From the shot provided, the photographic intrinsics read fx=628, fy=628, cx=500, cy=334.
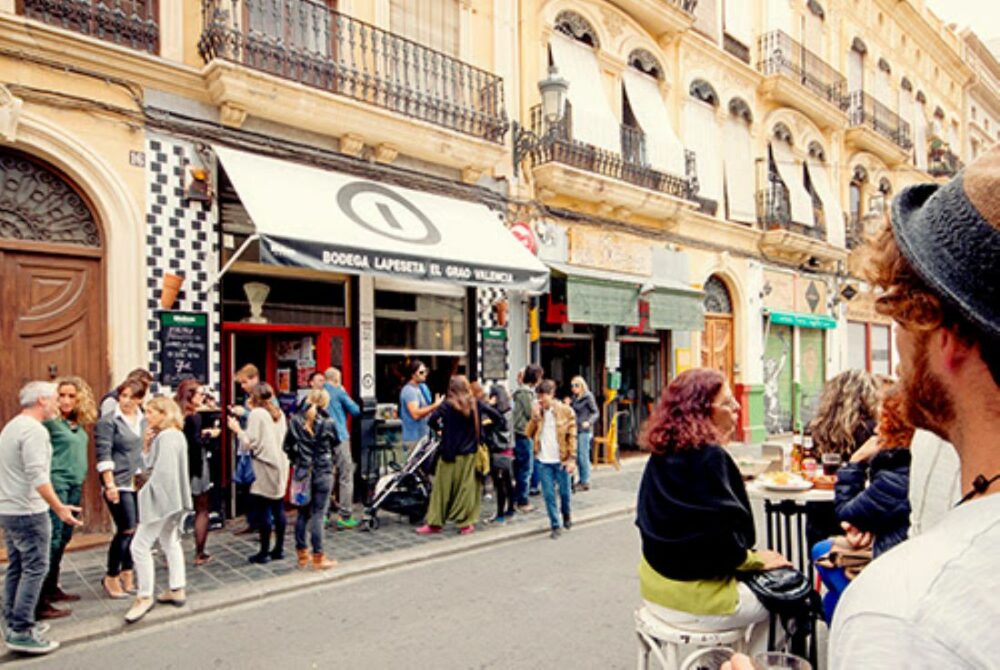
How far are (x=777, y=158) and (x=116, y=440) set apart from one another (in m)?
16.5

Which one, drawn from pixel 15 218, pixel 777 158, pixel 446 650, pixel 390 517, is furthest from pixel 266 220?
pixel 777 158

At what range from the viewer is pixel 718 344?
15141mm

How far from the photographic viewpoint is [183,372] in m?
7.12

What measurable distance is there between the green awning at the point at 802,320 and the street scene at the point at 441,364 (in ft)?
4.46

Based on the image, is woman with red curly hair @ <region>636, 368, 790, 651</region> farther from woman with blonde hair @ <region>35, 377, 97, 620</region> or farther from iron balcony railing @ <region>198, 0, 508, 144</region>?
iron balcony railing @ <region>198, 0, 508, 144</region>

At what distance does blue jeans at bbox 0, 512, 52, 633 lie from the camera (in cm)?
427

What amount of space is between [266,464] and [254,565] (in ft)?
3.30

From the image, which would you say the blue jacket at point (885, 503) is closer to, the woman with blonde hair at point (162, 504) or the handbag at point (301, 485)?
the handbag at point (301, 485)

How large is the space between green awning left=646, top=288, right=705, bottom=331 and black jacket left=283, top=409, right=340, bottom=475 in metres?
7.76

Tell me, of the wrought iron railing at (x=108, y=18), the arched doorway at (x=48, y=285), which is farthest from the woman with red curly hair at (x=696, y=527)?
the wrought iron railing at (x=108, y=18)

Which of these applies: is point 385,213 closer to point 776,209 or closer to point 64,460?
point 64,460

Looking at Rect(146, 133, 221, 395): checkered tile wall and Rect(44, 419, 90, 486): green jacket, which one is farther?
Rect(146, 133, 221, 395): checkered tile wall

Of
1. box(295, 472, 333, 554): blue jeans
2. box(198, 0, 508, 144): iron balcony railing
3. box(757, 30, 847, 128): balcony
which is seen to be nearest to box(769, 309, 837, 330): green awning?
box(757, 30, 847, 128): balcony

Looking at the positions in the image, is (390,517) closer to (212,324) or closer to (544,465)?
(544,465)
